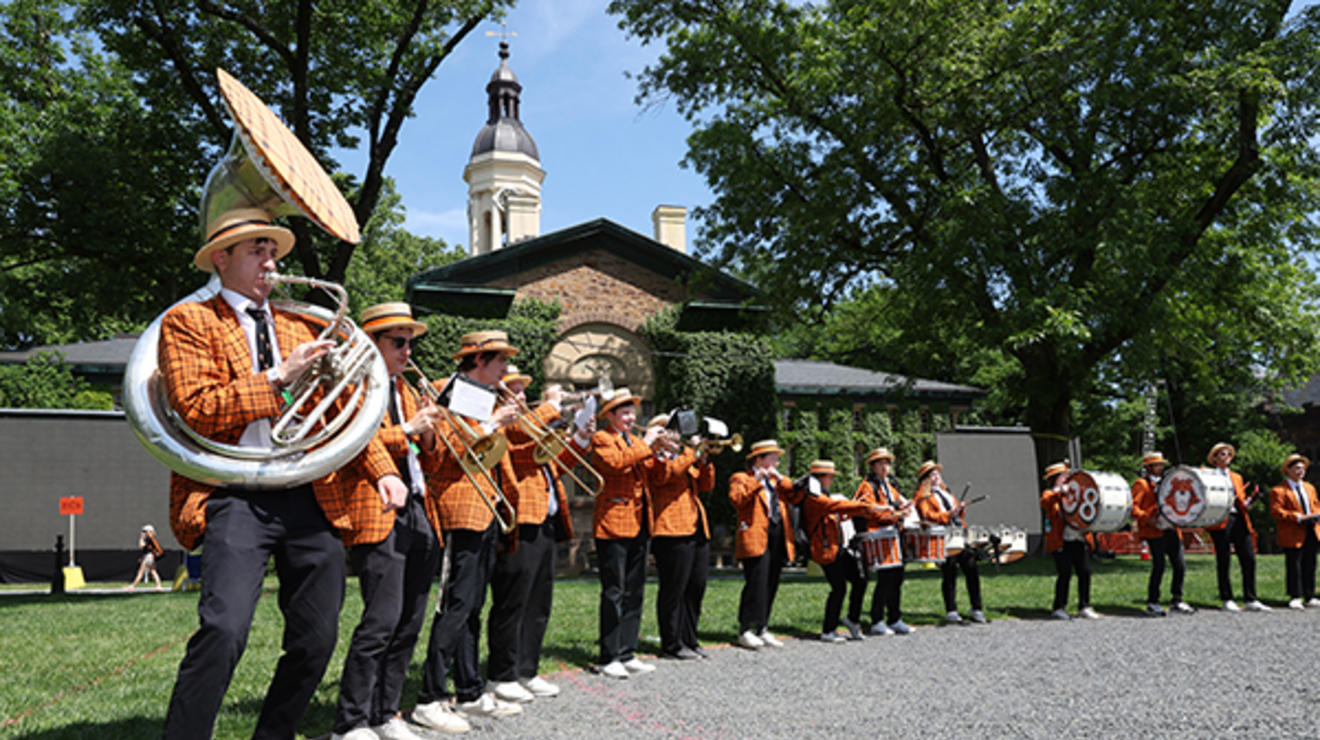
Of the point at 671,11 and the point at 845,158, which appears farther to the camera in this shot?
the point at 671,11

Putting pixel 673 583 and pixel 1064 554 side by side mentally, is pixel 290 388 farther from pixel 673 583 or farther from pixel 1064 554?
pixel 1064 554

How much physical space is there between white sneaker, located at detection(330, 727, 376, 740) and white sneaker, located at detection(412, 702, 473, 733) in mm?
806

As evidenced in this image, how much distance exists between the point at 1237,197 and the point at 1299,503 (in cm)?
1051

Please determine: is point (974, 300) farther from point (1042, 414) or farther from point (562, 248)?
point (562, 248)

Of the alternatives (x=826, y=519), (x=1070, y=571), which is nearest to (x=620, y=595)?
(x=826, y=519)

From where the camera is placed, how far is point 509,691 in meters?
6.25

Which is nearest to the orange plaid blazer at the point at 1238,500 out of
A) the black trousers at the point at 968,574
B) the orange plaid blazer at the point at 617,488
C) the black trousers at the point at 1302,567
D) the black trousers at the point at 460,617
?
the black trousers at the point at 1302,567

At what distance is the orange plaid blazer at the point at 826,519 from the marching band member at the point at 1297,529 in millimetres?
6848

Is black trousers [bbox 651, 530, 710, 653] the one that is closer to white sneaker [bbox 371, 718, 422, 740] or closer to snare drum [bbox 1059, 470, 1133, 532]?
white sneaker [bbox 371, 718, 422, 740]

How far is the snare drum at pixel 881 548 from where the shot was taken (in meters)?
10.4

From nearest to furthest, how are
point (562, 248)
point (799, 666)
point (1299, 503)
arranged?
point (799, 666), point (1299, 503), point (562, 248)

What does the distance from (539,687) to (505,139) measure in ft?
200

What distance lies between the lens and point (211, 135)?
21.2 metres

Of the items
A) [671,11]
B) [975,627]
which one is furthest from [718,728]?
[671,11]
